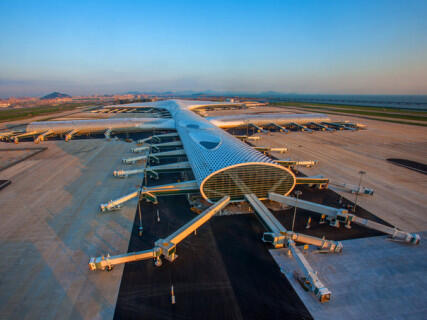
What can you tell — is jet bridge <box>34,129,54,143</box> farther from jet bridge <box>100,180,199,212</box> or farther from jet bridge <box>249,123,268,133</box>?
jet bridge <box>249,123,268,133</box>

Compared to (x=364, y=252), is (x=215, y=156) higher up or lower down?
higher up

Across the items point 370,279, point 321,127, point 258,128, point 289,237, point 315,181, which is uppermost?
point 321,127

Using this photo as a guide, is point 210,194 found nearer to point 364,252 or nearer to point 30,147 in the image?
point 364,252

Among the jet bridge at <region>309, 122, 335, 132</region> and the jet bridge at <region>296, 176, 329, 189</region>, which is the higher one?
the jet bridge at <region>309, 122, 335, 132</region>

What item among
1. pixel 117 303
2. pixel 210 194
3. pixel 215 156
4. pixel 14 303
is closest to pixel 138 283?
pixel 117 303

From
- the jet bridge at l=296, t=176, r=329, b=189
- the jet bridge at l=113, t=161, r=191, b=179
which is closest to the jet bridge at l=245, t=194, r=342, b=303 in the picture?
the jet bridge at l=296, t=176, r=329, b=189

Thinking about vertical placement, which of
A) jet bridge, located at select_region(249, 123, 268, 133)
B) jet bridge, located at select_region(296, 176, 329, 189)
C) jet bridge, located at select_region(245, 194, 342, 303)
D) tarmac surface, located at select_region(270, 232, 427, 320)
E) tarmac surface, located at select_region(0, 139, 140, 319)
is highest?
jet bridge, located at select_region(249, 123, 268, 133)

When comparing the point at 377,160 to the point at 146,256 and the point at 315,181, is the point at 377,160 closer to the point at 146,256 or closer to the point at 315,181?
the point at 315,181

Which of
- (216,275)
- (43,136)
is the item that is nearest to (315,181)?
(216,275)
